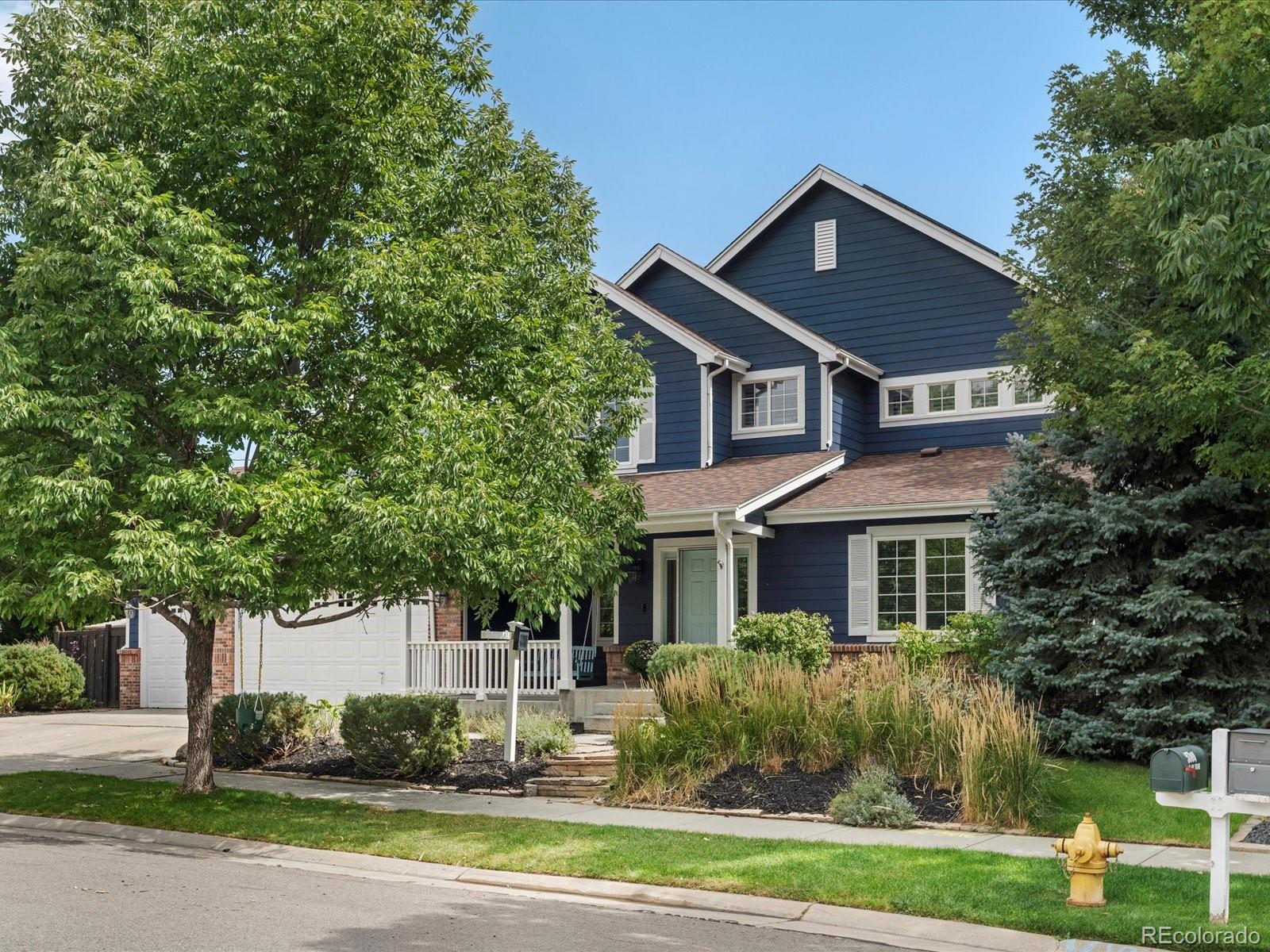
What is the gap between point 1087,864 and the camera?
812cm

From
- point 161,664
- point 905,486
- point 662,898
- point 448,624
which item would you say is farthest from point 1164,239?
point 161,664

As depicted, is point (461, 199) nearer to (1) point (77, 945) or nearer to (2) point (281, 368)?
(2) point (281, 368)

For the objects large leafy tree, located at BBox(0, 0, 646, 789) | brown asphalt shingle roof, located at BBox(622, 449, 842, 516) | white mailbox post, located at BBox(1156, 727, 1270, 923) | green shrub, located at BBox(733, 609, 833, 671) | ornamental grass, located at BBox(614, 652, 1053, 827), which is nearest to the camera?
white mailbox post, located at BBox(1156, 727, 1270, 923)

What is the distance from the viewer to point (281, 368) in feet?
41.8

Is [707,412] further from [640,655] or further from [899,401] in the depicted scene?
[640,655]

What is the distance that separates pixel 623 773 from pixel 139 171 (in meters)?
7.48

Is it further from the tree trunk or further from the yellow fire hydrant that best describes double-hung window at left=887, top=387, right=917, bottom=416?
the yellow fire hydrant

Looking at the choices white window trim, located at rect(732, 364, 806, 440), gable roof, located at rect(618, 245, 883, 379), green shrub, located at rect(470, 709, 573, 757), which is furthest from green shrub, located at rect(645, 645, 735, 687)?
gable roof, located at rect(618, 245, 883, 379)

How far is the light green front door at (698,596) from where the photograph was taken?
21.4m

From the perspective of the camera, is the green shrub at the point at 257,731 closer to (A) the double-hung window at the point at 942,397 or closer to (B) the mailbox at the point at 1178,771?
(B) the mailbox at the point at 1178,771

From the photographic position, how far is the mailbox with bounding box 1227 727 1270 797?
7.82m

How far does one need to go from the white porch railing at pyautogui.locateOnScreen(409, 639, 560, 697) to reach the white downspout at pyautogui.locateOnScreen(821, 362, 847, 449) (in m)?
6.07

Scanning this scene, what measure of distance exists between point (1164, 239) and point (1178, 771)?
4.41 m

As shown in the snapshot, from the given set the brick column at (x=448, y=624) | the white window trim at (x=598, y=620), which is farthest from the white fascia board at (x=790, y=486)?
the brick column at (x=448, y=624)
